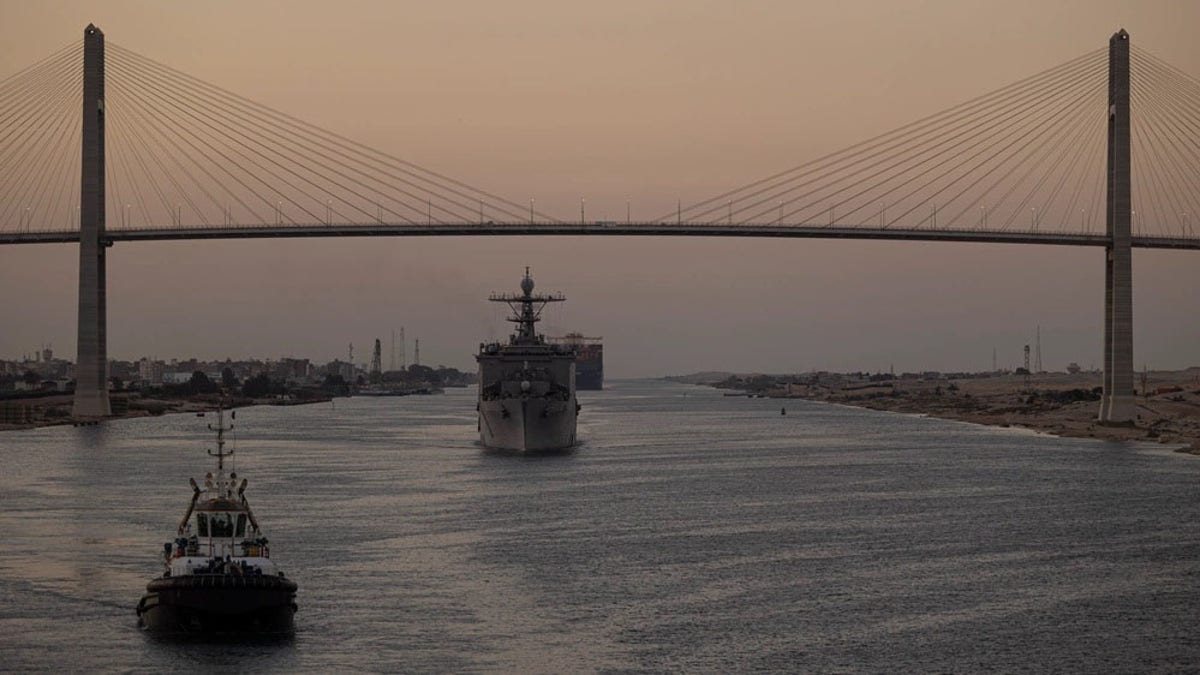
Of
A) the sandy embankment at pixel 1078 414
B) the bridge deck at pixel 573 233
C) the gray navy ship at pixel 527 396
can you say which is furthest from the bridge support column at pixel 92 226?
the sandy embankment at pixel 1078 414

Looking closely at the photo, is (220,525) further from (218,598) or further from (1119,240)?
(1119,240)

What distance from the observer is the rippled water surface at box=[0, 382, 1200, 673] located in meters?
29.0

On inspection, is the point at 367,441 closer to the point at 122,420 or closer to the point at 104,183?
the point at 104,183

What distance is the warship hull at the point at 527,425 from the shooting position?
8300cm

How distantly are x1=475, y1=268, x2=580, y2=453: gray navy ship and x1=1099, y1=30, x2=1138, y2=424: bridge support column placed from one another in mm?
30991

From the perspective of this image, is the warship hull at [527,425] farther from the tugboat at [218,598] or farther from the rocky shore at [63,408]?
the tugboat at [218,598]

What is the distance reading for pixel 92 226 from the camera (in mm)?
102500

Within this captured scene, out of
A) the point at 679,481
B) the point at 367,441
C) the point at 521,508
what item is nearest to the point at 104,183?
the point at 367,441

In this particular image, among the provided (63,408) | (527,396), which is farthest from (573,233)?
(63,408)

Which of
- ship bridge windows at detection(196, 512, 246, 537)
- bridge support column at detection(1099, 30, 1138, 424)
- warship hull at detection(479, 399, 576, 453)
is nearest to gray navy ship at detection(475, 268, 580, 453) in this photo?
warship hull at detection(479, 399, 576, 453)

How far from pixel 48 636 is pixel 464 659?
7.79m

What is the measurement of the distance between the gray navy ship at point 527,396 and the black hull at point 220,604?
174 ft

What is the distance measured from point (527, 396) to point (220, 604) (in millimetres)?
54491

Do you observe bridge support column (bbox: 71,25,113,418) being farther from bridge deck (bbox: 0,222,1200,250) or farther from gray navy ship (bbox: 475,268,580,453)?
gray navy ship (bbox: 475,268,580,453)
